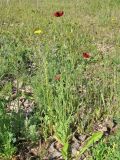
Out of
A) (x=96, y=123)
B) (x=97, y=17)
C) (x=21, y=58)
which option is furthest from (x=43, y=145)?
(x=97, y=17)

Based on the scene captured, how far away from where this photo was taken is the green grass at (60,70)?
10.7ft

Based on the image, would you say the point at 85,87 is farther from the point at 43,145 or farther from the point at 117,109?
the point at 43,145

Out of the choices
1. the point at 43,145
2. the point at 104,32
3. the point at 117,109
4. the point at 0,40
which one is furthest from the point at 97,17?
the point at 43,145

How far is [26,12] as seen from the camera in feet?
28.4

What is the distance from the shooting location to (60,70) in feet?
13.4

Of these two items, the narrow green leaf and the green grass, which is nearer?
the narrow green leaf

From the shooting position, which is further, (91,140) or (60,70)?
(60,70)

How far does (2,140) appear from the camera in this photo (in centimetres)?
302

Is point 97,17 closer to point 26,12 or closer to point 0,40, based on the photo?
point 26,12

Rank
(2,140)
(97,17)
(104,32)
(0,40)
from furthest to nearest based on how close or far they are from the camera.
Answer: (97,17) → (104,32) → (0,40) → (2,140)

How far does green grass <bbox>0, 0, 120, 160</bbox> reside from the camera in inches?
128

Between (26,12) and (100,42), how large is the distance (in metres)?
2.81

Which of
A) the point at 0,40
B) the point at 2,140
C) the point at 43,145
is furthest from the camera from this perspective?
the point at 0,40

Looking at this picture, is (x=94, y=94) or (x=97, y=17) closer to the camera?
(x=94, y=94)
